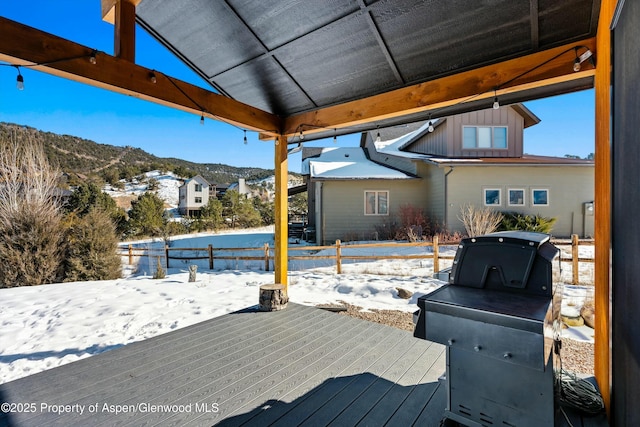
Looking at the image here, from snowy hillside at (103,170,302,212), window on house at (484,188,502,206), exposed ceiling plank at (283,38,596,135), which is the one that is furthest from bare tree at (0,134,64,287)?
snowy hillside at (103,170,302,212)

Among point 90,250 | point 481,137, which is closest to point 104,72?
point 90,250

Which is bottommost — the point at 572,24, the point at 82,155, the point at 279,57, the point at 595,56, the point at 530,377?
the point at 530,377

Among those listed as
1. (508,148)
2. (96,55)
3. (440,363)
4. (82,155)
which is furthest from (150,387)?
(82,155)

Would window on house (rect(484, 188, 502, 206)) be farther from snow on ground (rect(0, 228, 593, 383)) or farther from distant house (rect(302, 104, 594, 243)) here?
snow on ground (rect(0, 228, 593, 383))

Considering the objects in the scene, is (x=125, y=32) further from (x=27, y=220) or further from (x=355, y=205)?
(x=355, y=205)

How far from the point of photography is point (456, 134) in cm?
1229

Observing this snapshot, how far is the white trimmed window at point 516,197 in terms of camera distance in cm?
1119

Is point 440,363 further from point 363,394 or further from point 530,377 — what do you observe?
point 530,377

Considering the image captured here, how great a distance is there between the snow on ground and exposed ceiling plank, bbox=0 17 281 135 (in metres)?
2.90

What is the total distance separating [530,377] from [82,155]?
3474 cm

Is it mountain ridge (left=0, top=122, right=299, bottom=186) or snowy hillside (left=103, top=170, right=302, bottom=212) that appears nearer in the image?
mountain ridge (left=0, top=122, right=299, bottom=186)

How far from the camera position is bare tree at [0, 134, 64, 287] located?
23.0 feet

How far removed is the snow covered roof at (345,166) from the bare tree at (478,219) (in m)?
2.43

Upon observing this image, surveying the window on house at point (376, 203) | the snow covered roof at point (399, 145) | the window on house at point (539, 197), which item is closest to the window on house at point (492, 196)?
the window on house at point (539, 197)
